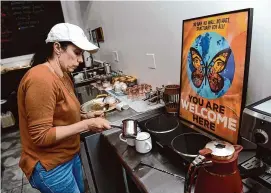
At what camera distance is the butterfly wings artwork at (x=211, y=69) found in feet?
3.04

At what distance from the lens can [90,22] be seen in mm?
3033

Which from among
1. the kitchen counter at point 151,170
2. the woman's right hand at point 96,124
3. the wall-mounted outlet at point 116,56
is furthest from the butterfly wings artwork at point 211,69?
the wall-mounted outlet at point 116,56

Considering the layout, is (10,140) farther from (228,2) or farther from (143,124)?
(228,2)

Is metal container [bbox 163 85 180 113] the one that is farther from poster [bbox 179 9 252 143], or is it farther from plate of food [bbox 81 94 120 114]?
plate of food [bbox 81 94 120 114]

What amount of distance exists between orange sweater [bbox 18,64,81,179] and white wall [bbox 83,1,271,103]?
0.75m

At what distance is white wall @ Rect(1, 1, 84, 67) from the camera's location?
3512 millimetres

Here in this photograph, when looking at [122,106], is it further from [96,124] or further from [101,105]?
[96,124]

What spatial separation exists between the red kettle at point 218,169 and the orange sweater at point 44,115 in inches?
25.7

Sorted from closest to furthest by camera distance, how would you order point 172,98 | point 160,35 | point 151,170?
point 151,170
point 172,98
point 160,35

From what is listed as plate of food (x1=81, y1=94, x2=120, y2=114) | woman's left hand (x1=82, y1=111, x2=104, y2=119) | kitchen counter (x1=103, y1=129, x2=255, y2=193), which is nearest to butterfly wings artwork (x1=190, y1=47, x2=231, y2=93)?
kitchen counter (x1=103, y1=129, x2=255, y2=193)

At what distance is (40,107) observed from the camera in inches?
36.1

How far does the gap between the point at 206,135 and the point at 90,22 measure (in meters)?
2.56

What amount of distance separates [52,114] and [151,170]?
0.50 m

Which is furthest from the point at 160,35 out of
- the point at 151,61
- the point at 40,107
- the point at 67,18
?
the point at 67,18
